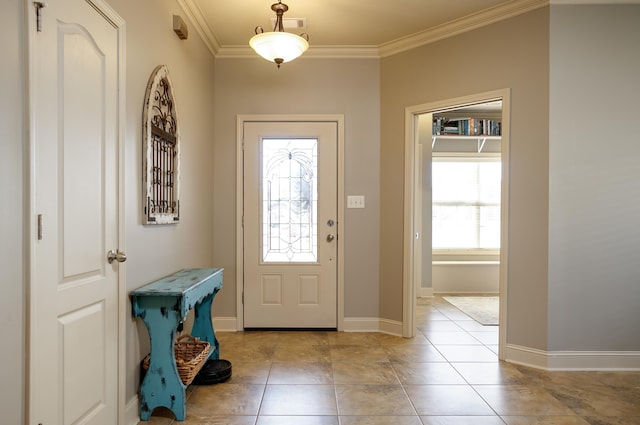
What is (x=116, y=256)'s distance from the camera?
1.94 meters

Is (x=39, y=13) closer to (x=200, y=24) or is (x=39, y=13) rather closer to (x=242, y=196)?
(x=200, y=24)

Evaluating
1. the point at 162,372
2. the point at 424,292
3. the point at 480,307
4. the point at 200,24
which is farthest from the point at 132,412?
the point at 424,292

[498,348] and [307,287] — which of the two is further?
[307,287]

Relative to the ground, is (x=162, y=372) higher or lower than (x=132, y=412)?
higher

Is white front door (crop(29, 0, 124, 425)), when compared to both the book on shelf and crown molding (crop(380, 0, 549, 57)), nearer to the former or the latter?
crown molding (crop(380, 0, 549, 57))

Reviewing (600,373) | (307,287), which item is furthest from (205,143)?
(600,373)

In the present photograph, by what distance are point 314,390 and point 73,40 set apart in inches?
92.8

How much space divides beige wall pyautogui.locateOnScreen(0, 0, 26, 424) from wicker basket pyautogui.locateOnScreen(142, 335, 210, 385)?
0.95 m

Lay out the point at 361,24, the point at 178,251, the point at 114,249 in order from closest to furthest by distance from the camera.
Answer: the point at 114,249, the point at 178,251, the point at 361,24

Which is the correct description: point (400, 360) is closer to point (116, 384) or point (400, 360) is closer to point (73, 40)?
point (116, 384)

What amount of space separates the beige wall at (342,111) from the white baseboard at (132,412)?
171 centimetres

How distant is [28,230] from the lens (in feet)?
4.52

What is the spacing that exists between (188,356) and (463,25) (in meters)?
3.40

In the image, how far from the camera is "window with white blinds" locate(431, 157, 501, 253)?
19.9 ft
